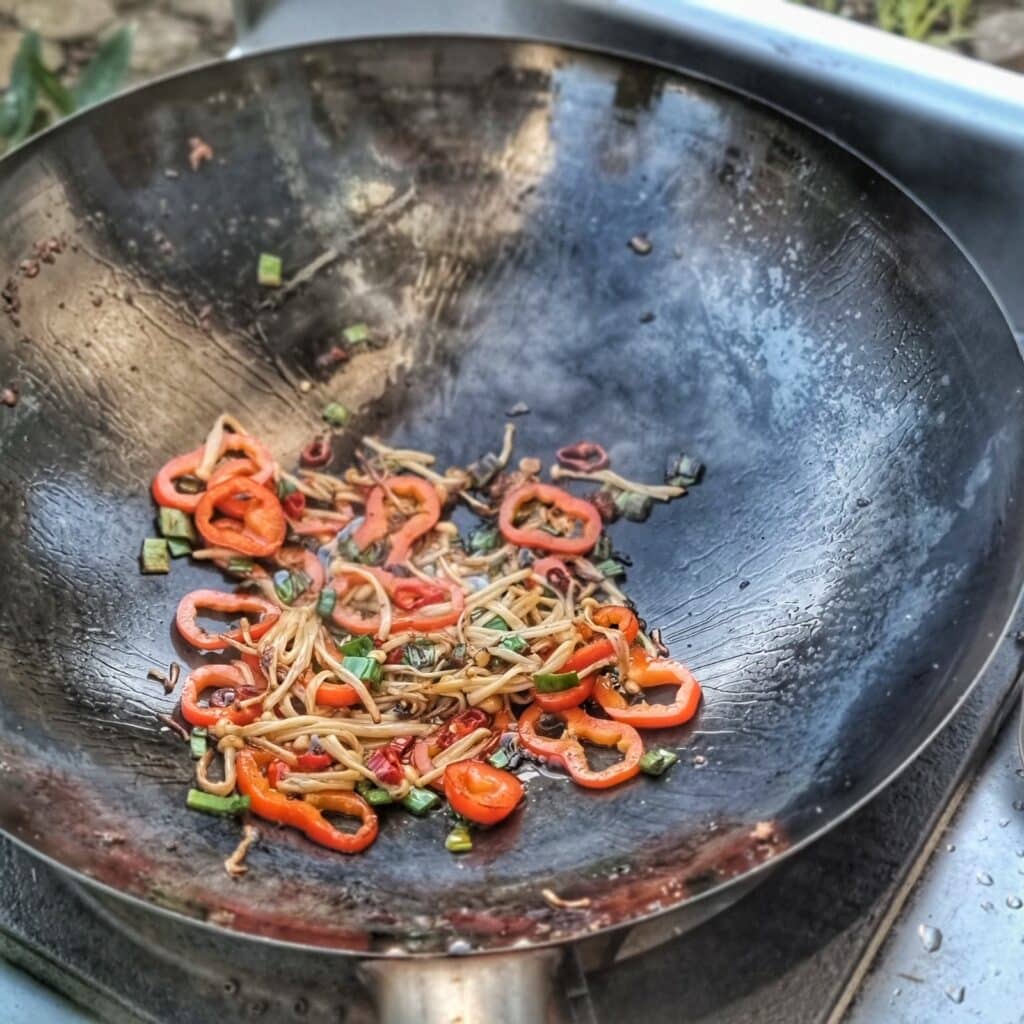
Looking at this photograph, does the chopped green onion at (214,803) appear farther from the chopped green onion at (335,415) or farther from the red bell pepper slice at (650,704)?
the chopped green onion at (335,415)

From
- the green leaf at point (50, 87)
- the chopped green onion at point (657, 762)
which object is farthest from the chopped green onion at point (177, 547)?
the green leaf at point (50, 87)

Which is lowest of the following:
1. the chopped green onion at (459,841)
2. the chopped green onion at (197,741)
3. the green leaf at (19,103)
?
the chopped green onion at (459,841)

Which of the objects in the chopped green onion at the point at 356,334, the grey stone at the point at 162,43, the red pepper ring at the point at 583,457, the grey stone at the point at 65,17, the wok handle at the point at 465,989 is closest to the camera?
the wok handle at the point at 465,989

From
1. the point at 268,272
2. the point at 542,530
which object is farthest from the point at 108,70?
the point at 542,530

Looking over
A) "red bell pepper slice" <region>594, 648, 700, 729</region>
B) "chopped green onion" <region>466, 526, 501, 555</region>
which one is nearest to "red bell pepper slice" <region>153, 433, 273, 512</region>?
"chopped green onion" <region>466, 526, 501, 555</region>

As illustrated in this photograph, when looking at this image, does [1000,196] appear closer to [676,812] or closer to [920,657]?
[920,657]

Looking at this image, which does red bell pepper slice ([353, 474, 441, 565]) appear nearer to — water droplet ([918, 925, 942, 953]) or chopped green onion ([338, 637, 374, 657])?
chopped green onion ([338, 637, 374, 657])
